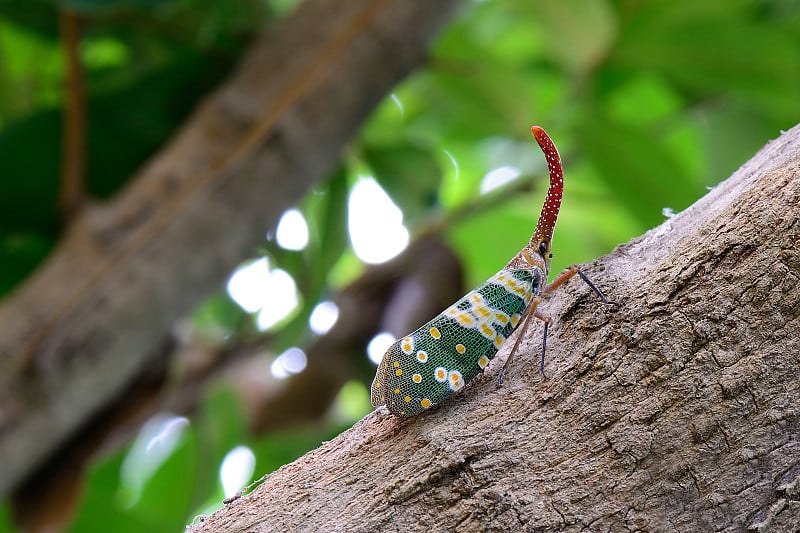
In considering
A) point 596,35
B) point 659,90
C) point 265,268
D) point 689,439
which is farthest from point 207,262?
point 659,90

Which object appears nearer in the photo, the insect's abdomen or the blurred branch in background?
the insect's abdomen

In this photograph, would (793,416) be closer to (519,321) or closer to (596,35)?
(519,321)

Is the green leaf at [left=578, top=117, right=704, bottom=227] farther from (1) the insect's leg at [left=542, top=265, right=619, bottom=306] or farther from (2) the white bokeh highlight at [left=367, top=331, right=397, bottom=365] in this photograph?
(1) the insect's leg at [left=542, top=265, right=619, bottom=306]

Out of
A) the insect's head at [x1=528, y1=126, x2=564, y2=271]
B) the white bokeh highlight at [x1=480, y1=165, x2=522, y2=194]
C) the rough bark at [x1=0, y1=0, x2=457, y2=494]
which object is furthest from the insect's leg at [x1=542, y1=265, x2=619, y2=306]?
the white bokeh highlight at [x1=480, y1=165, x2=522, y2=194]

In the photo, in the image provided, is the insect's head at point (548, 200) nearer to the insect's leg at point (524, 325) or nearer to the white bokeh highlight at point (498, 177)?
the insect's leg at point (524, 325)

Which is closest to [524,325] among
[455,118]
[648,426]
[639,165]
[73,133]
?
[648,426]

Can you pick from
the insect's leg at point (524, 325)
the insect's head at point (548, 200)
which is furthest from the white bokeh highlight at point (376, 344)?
the insect's leg at point (524, 325)
